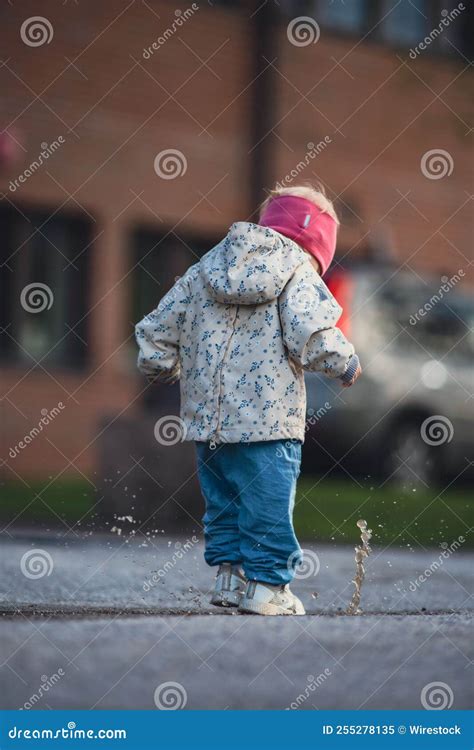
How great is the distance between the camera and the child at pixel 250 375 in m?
4.26

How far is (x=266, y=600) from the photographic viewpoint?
4246mm

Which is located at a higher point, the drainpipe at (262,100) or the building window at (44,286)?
the drainpipe at (262,100)

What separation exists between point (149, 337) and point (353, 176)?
12337 millimetres

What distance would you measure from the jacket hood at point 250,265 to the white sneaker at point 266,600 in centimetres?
82

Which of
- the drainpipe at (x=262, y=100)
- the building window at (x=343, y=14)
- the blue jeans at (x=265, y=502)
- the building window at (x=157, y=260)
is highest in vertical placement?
the building window at (x=343, y=14)

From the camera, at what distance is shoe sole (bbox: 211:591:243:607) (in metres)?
4.39

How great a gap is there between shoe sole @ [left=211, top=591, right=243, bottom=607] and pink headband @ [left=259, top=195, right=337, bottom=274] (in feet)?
3.46

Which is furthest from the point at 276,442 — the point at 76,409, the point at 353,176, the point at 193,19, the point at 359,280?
the point at 353,176

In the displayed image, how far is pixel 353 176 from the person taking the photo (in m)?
16.6

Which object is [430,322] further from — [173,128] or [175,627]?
[175,627]

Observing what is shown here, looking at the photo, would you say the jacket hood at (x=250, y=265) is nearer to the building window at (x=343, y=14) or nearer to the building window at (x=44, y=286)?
the building window at (x=44, y=286)

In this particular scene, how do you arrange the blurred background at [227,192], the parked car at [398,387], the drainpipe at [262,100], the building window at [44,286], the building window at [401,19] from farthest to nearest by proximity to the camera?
the building window at [401,19] → the drainpipe at [262,100] → the building window at [44,286] → the blurred background at [227,192] → the parked car at [398,387]

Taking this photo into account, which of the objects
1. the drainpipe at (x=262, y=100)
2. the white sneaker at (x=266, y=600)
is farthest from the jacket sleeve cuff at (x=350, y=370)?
the drainpipe at (x=262, y=100)

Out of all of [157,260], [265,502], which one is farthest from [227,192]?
[265,502]
